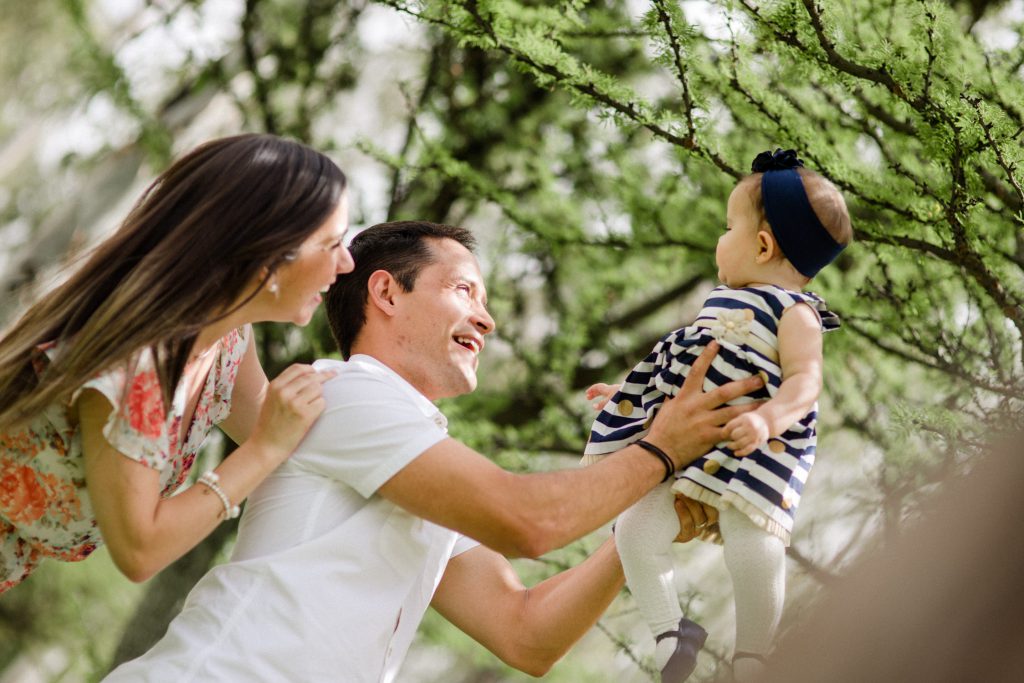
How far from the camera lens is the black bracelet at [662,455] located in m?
1.91

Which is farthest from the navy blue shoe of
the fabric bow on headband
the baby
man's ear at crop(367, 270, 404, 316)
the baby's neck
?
man's ear at crop(367, 270, 404, 316)

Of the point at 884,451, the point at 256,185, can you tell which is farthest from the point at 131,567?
the point at 884,451

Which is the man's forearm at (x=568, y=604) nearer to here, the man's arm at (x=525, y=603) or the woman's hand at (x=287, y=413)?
the man's arm at (x=525, y=603)

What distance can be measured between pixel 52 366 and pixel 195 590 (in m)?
0.55

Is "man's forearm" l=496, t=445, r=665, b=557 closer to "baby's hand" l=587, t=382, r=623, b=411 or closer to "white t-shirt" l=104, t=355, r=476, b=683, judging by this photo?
"white t-shirt" l=104, t=355, r=476, b=683

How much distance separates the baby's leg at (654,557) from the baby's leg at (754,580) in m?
0.14

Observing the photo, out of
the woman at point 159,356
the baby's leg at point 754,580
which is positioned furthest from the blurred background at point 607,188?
the woman at point 159,356

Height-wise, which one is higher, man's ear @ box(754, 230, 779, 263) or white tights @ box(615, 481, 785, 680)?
man's ear @ box(754, 230, 779, 263)

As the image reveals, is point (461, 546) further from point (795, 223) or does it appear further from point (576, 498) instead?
point (795, 223)

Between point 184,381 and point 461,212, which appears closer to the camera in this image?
point 184,381

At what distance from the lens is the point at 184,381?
1.96m

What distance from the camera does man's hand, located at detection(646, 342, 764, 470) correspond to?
1888 mm

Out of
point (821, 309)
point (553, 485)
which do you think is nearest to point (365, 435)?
point (553, 485)

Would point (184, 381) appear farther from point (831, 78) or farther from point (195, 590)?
point (831, 78)
